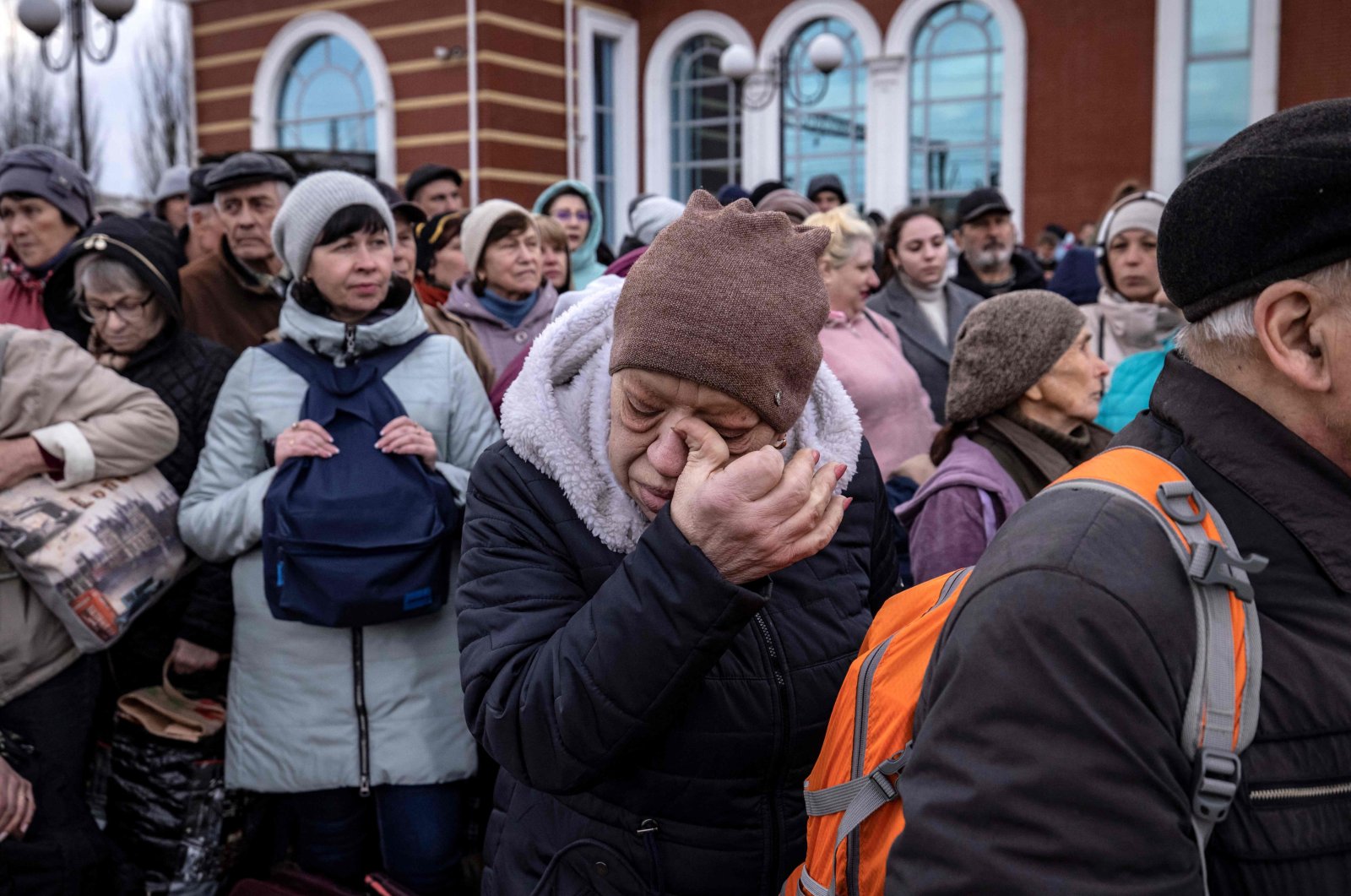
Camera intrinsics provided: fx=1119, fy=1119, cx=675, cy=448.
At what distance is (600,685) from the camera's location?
1472mm

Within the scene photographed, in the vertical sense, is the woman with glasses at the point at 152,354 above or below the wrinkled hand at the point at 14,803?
above

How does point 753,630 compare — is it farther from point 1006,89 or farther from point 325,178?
point 1006,89

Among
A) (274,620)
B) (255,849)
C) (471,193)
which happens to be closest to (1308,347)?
(274,620)

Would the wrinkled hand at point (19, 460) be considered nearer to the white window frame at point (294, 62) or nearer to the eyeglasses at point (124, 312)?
the eyeglasses at point (124, 312)

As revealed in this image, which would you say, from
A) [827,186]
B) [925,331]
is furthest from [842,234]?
[827,186]

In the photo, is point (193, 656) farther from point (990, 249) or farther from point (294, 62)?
point (294, 62)

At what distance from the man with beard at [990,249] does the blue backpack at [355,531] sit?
4.31 metres

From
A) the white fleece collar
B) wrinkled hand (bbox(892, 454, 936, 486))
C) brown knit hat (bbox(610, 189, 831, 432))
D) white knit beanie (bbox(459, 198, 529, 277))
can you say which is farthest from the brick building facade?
brown knit hat (bbox(610, 189, 831, 432))

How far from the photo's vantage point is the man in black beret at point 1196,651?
3.34 feet

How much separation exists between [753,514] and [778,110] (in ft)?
53.7

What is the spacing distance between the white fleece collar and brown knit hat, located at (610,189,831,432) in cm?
16

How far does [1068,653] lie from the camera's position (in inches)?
40.9

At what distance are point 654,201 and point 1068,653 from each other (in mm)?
5474

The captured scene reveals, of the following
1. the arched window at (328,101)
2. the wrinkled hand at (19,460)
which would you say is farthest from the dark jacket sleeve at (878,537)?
the arched window at (328,101)
